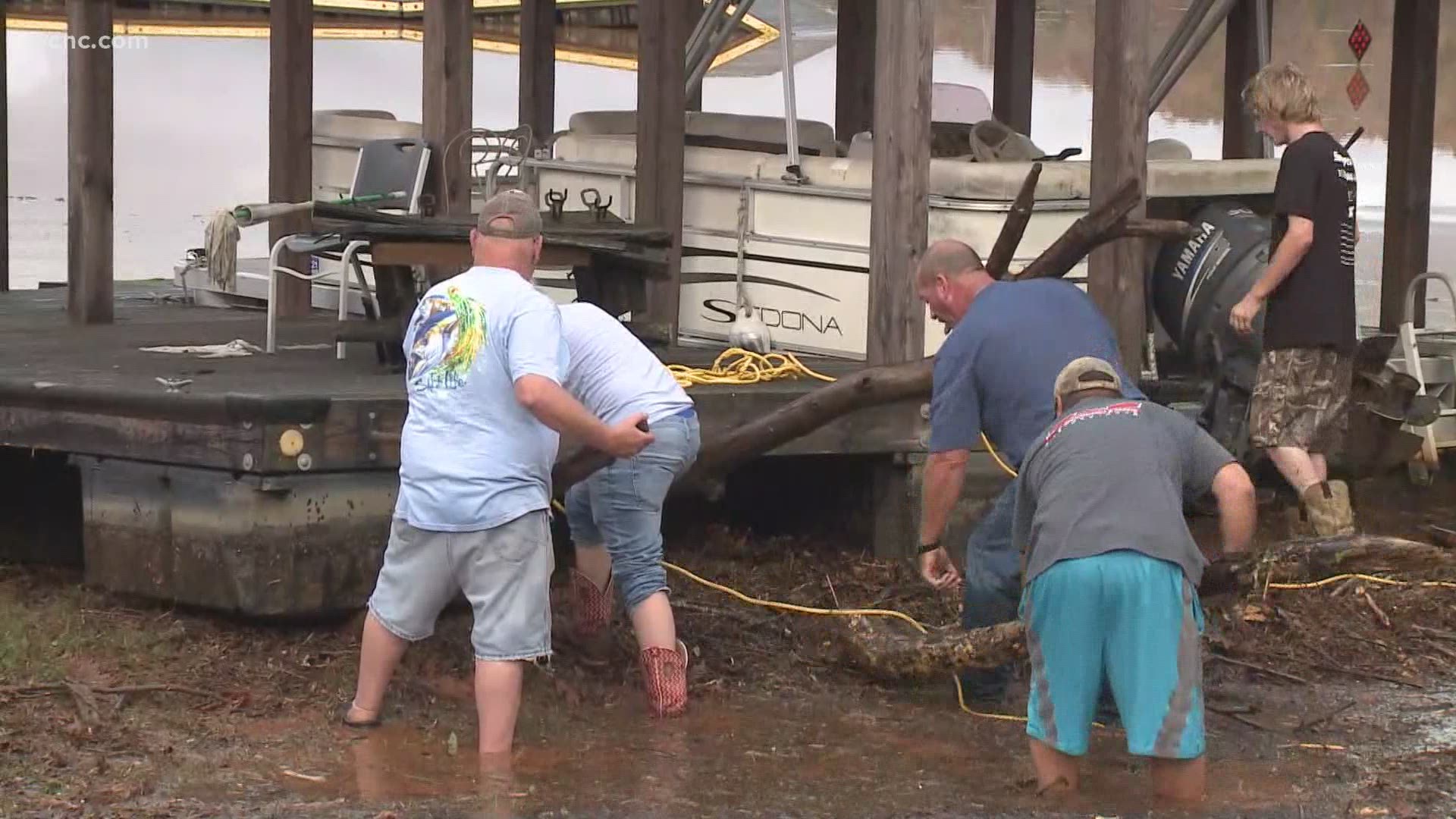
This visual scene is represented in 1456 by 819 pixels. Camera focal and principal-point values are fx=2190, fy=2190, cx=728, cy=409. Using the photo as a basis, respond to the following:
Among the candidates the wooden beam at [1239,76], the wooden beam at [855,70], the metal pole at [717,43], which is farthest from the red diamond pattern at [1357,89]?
the metal pole at [717,43]

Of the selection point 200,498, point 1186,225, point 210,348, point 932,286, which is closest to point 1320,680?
point 1186,225

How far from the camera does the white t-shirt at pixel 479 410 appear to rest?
610cm

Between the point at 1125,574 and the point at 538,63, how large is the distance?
967 centimetres

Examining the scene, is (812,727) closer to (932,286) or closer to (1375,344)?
(932,286)

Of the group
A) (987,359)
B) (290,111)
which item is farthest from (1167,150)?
(987,359)

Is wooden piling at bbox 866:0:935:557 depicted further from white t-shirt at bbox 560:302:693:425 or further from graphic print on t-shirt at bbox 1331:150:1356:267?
white t-shirt at bbox 560:302:693:425

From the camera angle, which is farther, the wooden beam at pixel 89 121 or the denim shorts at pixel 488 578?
the wooden beam at pixel 89 121

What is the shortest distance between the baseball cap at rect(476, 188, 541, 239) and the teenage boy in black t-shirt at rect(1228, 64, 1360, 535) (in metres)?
3.07

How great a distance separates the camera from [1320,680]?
787 cm

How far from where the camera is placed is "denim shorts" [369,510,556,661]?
6199 mm

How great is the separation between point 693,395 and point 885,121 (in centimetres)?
136

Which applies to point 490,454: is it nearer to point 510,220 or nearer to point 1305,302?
point 510,220

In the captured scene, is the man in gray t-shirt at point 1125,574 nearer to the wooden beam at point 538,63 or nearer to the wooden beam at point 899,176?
the wooden beam at point 899,176

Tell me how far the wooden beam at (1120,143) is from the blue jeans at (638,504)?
2.47 m
